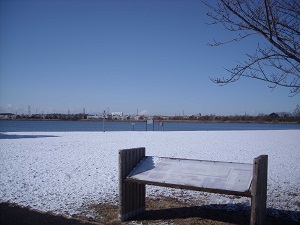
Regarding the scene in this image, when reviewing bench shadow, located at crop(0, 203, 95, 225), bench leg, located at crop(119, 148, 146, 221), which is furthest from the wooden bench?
bench shadow, located at crop(0, 203, 95, 225)

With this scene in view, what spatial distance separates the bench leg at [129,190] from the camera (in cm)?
562

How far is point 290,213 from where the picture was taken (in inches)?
244

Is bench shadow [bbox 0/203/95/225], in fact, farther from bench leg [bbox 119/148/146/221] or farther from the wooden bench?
the wooden bench

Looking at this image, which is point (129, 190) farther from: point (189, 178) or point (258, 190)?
point (258, 190)

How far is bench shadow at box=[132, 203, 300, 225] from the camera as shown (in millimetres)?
5738

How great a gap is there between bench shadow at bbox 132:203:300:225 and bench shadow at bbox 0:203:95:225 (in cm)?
126

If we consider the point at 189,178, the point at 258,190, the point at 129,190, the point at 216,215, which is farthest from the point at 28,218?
the point at 258,190

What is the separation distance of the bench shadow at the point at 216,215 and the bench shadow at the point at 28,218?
1.26m

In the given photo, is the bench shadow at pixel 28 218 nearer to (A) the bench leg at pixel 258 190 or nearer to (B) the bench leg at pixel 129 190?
(B) the bench leg at pixel 129 190

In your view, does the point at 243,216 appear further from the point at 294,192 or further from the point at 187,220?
the point at 294,192

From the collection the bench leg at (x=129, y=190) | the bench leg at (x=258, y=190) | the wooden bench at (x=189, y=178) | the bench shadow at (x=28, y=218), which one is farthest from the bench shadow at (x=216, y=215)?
the bench shadow at (x=28, y=218)

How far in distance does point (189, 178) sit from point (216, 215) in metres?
1.24

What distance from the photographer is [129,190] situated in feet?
19.2

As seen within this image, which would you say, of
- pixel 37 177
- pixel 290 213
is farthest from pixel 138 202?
pixel 37 177
